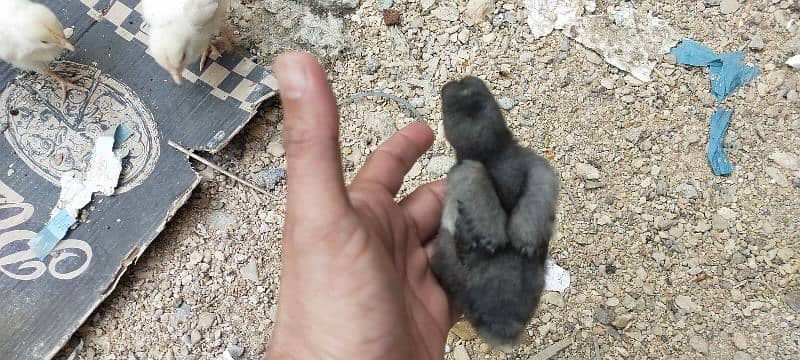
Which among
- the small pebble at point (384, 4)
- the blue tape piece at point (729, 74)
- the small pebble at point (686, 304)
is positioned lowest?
the small pebble at point (686, 304)

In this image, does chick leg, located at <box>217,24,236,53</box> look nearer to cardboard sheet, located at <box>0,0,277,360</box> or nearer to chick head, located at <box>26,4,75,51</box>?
cardboard sheet, located at <box>0,0,277,360</box>

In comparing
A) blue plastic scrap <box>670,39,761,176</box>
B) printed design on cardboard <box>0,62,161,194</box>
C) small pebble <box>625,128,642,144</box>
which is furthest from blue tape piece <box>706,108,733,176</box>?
printed design on cardboard <box>0,62,161,194</box>

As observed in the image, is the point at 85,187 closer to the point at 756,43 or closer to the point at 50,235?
the point at 50,235

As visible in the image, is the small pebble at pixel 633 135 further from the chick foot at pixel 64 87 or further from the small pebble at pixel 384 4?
the chick foot at pixel 64 87

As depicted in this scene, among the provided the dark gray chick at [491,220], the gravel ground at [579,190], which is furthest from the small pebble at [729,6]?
the dark gray chick at [491,220]

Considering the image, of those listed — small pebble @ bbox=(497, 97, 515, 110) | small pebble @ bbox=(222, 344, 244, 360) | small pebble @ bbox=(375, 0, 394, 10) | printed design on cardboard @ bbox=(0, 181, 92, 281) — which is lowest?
small pebble @ bbox=(222, 344, 244, 360)

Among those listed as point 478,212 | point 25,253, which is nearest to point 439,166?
point 478,212
